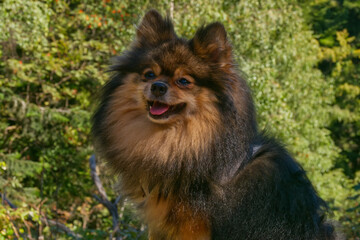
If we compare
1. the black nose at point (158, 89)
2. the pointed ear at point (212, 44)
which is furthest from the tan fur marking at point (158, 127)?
the pointed ear at point (212, 44)

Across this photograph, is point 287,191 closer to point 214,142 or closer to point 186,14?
point 214,142

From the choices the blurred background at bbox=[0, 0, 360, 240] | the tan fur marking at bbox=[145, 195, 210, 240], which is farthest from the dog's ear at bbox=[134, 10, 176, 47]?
the blurred background at bbox=[0, 0, 360, 240]

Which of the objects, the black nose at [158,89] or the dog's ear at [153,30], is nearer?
the black nose at [158,89]

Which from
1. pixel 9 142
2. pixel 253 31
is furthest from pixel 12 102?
pixel 253 31

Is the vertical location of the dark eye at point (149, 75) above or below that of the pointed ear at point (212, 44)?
below

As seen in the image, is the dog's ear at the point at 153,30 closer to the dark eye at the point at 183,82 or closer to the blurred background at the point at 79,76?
the dark eye at the point at 183,82

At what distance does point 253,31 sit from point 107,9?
3.38m

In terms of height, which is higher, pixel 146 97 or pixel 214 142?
pixel 146 97

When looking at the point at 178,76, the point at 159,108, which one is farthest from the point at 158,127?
the point at 178,76

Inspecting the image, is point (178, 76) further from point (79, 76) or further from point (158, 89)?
point (79, 76)

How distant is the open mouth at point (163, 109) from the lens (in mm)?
3559

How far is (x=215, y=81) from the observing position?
11.5 ft

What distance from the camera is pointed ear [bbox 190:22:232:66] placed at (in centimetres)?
358

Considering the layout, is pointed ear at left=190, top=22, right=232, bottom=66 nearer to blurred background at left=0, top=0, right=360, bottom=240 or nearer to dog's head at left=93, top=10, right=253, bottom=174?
dog's head at left=93, top=10, right=253, bottom=174
